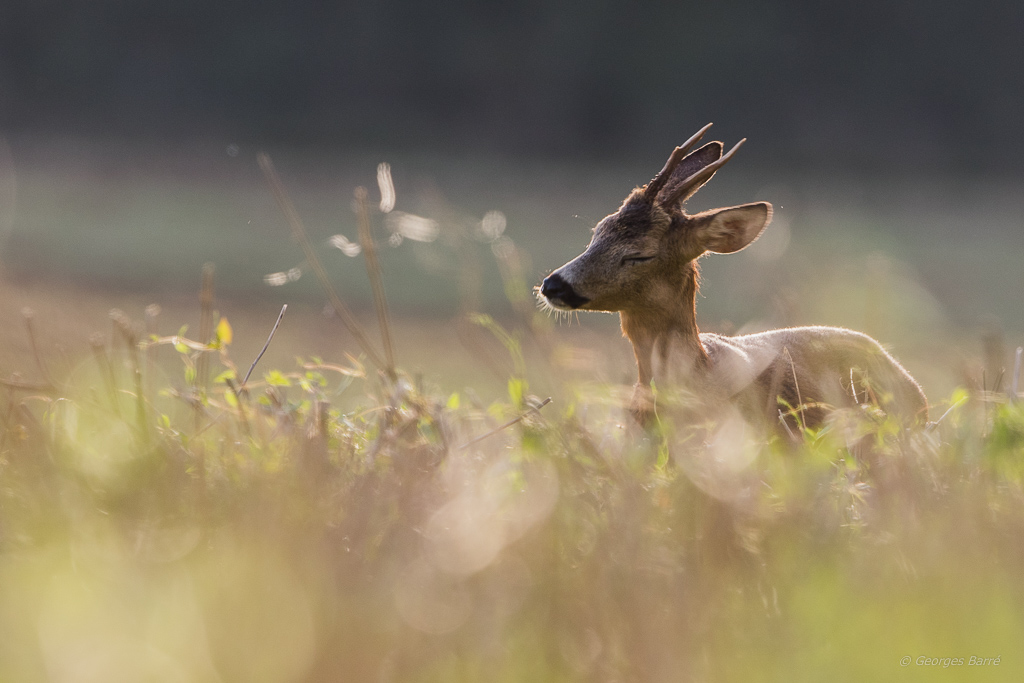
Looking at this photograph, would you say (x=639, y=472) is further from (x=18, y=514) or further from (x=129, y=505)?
(x=18, y=514)

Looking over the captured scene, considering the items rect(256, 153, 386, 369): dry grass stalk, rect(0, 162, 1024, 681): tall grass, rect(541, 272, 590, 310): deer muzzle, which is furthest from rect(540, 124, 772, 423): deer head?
rect(0, 162, 1024, 681): tall grass

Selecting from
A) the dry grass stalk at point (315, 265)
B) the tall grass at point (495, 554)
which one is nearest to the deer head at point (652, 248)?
the dry grass stalk at point (315, 265)

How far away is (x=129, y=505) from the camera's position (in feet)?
7.87

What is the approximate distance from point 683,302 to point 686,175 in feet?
2.33

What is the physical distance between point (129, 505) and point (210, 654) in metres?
0.75

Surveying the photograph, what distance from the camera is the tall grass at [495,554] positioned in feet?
5.96

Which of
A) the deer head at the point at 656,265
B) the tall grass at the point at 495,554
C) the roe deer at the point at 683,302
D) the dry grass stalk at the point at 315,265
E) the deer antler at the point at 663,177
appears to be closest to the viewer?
the tall grass at the point at 495,554

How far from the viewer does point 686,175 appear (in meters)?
4.94

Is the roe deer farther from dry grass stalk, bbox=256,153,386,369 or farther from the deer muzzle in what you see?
dry grass stalk, bbox=256,153,386,369

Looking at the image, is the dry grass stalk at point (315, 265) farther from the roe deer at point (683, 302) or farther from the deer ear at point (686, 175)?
the deer ear at point (686, 175)

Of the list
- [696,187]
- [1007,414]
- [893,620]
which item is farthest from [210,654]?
[696,187]

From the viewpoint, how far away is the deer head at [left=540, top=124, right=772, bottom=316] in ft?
14.4

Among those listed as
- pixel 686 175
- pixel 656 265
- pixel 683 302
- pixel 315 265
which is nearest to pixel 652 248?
pixel 656 265

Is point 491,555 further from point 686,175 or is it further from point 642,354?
point 686,175
